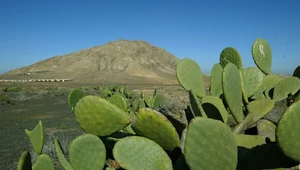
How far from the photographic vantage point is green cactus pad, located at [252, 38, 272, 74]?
2.53m

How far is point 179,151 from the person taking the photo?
1.55 m

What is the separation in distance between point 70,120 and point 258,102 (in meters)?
13.8

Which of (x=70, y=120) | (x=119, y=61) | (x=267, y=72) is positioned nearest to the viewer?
(x=267, y=72)

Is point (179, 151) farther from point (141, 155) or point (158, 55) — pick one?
point (158, 55)

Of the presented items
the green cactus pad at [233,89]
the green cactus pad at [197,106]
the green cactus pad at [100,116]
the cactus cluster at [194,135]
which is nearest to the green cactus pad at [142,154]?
the cactus cluster at [194,135]

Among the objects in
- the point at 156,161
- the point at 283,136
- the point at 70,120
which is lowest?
the point at 70,120

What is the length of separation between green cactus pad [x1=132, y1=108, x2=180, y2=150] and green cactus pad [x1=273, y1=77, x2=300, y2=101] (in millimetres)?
1326

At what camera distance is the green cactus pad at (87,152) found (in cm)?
160

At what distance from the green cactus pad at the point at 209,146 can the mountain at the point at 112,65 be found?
6161cm

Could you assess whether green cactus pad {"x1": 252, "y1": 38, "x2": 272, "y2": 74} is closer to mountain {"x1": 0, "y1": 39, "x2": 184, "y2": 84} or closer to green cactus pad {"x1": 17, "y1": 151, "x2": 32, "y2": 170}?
green cactus pad {"x1": 17, "y1": 151, "x2": 32, "y2": 170}

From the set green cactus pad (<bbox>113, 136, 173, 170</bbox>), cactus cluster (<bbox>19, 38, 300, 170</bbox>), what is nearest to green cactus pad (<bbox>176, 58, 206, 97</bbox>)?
cactus cluster (<bbox>19, 38, 300, 170</bbox>)

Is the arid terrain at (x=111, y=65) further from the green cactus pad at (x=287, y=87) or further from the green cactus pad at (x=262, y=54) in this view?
the green cactus pad at (x=287, y=87)

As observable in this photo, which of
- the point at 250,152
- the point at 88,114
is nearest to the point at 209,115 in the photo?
the point at 250,152

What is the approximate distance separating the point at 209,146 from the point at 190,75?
104cm
